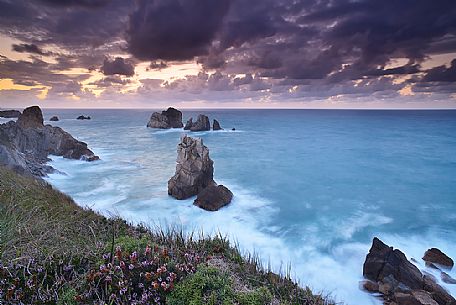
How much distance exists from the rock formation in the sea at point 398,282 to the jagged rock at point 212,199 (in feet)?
34.2

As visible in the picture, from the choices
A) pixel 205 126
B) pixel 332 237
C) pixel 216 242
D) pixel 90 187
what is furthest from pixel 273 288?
pixel 205 126

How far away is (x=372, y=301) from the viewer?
1162cm

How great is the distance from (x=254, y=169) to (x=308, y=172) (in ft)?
22.1

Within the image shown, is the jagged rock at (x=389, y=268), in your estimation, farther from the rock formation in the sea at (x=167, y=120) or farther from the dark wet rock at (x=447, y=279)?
the rock formation in the sea at (x=167, y=120)

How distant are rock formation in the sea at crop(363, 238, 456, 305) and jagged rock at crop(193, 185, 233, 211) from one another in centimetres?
1042

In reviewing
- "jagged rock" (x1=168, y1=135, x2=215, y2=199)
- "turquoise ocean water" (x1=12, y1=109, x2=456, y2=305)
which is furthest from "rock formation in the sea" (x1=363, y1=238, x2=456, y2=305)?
"jagged rock" (x1=168, y1=135, x2=215, y2=199)

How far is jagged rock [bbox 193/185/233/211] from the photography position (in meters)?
20.3

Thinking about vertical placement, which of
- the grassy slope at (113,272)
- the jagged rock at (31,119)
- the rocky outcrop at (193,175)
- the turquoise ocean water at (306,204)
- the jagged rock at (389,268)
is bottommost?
the turquoise ocean water at (306,204)

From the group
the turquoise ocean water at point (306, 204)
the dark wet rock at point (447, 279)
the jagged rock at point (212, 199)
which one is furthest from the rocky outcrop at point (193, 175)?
the dark wet rock at point (447, 279)

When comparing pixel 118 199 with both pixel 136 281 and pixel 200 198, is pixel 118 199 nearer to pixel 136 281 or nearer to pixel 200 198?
pixel 200 198

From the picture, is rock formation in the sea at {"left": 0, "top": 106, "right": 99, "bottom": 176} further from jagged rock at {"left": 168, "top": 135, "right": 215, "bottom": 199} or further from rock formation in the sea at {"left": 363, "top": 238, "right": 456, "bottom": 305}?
rock formation in the sea at {"left": 363, "top": 238, "right": 456, "bottom": 305}

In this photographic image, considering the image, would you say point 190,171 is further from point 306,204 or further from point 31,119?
point 31,119

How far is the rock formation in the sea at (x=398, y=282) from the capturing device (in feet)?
34.6

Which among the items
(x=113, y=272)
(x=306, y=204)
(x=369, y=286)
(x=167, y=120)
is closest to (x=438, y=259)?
(x=369, y=286)
